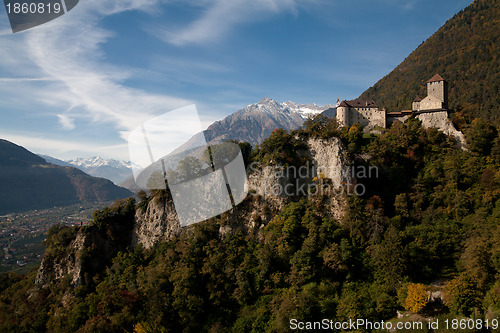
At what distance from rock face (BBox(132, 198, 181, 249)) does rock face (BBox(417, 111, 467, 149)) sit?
93.1ft

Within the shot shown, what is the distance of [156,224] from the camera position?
29844mm

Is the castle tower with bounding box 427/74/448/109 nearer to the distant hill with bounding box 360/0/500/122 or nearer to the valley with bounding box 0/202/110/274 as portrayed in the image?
the distant hill with bounding box 360/0/500/122

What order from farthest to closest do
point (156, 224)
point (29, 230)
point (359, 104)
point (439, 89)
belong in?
point (29, 230) < point (359, 104) < point (439, 89) < point (156, 224)

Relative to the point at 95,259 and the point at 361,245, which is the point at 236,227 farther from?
the point at 95,259

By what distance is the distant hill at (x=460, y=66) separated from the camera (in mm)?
59938

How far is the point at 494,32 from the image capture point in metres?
67.9

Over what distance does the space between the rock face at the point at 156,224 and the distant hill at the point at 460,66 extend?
46.8m

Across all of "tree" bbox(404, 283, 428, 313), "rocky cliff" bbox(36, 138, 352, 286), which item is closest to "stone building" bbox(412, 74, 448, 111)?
"rocky cliff" bbox(36, 138, 352, 286)

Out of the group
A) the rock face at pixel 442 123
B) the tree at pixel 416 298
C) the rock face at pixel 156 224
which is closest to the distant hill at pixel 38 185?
the rock face at pixel 156 224

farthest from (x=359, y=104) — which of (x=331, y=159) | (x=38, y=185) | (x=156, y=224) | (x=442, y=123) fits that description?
(x=38, y=185)

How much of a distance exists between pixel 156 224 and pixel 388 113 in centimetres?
2890

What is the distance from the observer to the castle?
3284cm

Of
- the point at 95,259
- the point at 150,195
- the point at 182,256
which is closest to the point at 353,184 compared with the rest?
the point at 182,256

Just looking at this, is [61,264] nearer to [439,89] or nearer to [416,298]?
[416,298]
